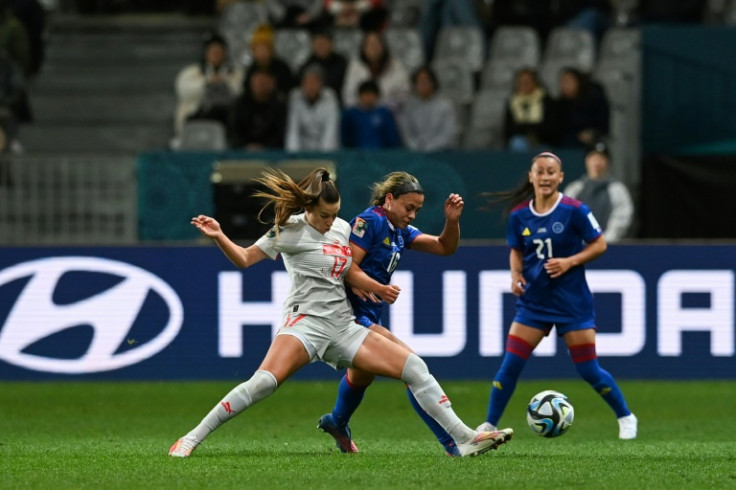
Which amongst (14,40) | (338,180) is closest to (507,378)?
(338,180)

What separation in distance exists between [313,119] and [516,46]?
4061 mm

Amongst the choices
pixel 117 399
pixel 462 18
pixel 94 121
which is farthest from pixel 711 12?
pixel 117 399

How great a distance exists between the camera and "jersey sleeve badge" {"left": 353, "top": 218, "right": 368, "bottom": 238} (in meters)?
8.89

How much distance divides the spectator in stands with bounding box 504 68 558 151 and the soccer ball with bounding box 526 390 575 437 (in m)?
7.59

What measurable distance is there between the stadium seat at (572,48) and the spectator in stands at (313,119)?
12.7ft

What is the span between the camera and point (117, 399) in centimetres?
1292

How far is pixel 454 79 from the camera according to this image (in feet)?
62.9

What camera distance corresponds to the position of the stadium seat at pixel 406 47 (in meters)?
19.4

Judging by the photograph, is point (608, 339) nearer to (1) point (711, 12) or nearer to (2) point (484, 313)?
(2) point (484, 313)

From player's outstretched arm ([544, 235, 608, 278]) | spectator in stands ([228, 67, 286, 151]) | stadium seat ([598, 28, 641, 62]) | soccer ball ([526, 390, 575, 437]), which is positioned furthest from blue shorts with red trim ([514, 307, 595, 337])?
stadium seat ([598, 28, 641, 62])

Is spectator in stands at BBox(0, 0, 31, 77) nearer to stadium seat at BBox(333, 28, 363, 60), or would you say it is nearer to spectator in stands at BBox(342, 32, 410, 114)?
stadium seat at BBox(333, 28, 363, 60)

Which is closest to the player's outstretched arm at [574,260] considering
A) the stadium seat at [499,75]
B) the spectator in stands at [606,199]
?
the spectator in stands at [606,199]

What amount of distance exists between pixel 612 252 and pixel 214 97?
5924mm

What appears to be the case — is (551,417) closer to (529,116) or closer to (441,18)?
(529,116)
